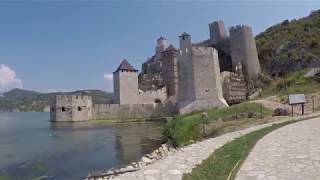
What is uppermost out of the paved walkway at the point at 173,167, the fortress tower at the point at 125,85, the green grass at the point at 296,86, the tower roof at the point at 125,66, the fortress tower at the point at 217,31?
the fortress tower at the point at 217,31

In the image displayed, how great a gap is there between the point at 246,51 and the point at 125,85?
18160 millimetres

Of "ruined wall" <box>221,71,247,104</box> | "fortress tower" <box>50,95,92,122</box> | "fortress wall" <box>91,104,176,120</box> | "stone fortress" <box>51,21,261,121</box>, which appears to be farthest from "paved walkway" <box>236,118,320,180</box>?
"fortress tower" <box>50,95,92,122</box>

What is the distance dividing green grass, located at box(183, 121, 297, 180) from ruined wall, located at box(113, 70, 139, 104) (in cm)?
4033

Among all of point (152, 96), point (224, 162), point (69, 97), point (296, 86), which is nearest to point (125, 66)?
point (152, 96)

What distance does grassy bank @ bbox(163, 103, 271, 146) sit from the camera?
53.2 ft

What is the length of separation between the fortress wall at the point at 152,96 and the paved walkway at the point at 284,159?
4157 cm

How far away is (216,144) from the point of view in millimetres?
9797

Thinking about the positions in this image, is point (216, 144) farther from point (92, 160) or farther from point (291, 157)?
point (92, 160)

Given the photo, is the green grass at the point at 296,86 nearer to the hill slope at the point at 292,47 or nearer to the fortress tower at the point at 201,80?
the fortress tower at the point at 201,80

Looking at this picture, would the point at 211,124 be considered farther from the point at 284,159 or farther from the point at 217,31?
the point at 217,31

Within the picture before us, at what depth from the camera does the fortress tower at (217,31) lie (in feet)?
171

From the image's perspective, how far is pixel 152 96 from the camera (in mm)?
51812

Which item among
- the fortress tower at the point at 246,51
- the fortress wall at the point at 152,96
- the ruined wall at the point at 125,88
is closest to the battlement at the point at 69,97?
the ruined wall at the point at 125,88

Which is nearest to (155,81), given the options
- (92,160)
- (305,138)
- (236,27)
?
(236,27)
